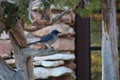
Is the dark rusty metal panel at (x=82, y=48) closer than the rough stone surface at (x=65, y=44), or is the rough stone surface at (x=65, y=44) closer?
the rough stone surface at (x=65, y=44)

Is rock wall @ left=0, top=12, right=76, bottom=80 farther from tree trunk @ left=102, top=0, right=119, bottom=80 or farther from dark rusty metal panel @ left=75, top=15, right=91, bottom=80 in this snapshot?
tree trunk @ left=102, top=0, right=119, bottom=80

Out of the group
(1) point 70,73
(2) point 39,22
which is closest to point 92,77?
(1) point 70,73

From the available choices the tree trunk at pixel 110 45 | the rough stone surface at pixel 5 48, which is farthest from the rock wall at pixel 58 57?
the tree trunk at pixel 110 45

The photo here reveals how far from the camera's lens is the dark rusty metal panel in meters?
4.10

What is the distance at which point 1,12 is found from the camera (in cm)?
181

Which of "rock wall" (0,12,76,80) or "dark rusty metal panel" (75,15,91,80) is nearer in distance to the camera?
"rock wall" (0,12,76,80)

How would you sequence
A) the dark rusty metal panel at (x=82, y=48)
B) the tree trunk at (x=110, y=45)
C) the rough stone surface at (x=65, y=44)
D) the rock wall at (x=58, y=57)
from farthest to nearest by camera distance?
the dark rusty metal panel at (x=82, y=48) → the rough stone surface at (x=65, y=44) → the rock wall at (x=58, y=57) → the tree trunk at (x=110, y=45)

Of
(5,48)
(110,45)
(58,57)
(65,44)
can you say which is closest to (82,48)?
(65,44)

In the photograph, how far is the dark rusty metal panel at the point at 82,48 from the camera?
410 centimetres

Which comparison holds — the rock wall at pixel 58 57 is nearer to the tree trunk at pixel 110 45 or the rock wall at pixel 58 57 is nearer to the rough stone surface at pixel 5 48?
the rough stone surface at pixel 5 48

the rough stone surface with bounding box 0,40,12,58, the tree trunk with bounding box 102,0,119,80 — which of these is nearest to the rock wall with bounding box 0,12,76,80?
the rough stone surface with bounding box 0,40,12,58

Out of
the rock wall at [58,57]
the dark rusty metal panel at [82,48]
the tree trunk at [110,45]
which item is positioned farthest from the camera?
the dark rusty metal panel at [82,48]

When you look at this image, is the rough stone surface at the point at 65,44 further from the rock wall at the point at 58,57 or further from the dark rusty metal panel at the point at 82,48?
the dark rusty metal panel at the point at 82,48

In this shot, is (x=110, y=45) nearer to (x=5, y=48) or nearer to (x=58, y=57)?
(x=58, y=57)
